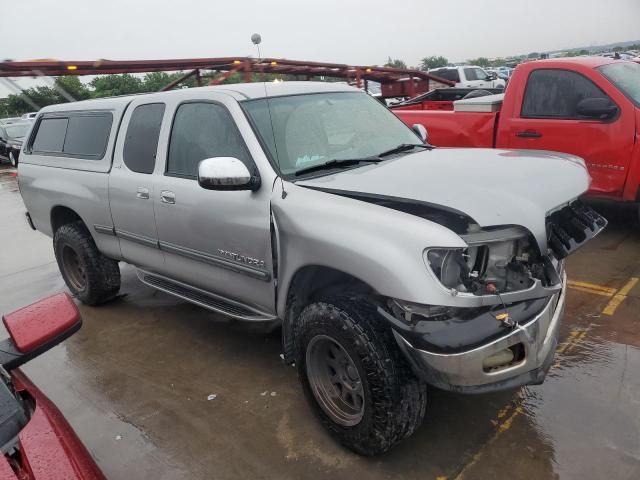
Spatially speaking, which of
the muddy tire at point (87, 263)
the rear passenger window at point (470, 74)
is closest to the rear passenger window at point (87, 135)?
the muddy tire at point (87, 263)

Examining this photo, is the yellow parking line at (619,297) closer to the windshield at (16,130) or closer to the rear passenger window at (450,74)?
the rear passenger window at (450,74)

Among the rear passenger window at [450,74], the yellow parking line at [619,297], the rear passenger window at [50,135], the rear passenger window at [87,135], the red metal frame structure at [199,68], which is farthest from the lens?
the rear passenger window at [450,74]

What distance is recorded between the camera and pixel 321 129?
338 cm

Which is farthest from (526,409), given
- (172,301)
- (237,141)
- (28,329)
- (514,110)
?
(514,110)

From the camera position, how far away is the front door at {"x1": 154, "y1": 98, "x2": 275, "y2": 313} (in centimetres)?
299

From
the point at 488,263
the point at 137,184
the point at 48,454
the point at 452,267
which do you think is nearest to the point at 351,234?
the point at 452,267

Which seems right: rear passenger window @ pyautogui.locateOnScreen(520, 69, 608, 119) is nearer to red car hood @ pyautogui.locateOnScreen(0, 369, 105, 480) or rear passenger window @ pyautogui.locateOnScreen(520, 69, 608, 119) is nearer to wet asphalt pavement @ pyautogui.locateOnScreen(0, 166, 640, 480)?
wet asphalt pavement @ pyautogui.locateOnScreen(0, 166, 640, 480)

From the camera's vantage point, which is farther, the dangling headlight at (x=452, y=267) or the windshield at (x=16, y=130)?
the windshield at (x=16, y=130)

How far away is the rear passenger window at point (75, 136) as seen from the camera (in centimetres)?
433

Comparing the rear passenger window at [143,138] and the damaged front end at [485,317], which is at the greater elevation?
the rear passenger window at [143,138]

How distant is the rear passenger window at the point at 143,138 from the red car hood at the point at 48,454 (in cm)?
236

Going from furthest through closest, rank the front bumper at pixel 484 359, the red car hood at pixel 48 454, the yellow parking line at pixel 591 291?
the yellow parking line at pixel 591 291 → the front bumper at pixel 484 359 → the red car hood at pixel 48 454

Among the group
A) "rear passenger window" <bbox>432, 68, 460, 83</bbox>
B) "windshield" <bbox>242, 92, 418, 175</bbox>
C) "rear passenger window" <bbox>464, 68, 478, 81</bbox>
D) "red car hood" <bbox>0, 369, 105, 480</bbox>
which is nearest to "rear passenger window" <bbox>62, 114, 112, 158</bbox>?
"windshield" <bbox>242, 92, 418, 175</bbox>

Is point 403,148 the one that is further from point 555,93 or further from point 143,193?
point 555,93
